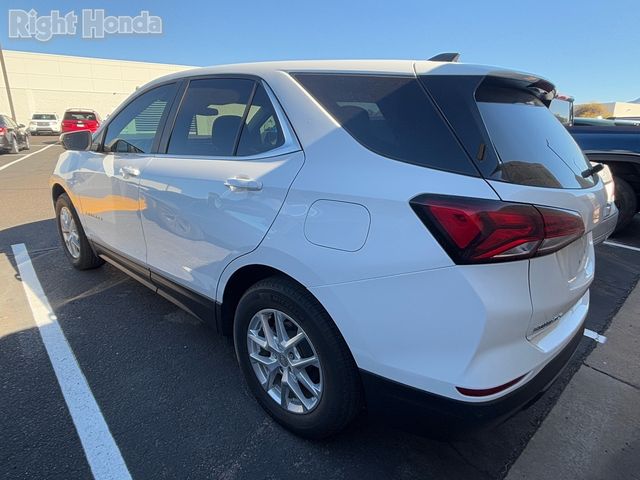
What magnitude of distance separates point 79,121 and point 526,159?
26.2 meters

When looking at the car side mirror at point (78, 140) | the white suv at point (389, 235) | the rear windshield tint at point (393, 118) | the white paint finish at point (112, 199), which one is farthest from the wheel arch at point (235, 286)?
the car side mirror at point (78, 140)

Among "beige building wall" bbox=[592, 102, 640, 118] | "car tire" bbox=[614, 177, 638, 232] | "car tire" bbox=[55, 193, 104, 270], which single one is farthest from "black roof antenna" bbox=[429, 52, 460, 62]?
"beige building wall" bbox=[592, 102, 640, 118]

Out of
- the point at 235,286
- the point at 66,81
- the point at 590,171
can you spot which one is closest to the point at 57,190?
the point at 235,286

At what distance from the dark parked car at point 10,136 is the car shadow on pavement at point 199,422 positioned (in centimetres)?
1588

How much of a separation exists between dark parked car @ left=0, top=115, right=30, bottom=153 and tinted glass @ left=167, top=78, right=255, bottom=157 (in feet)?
54.6

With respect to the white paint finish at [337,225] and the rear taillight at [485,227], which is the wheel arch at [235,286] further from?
the rear taillight at [485,227]

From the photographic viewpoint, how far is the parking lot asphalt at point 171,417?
6.44 ft

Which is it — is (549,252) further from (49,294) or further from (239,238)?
(49,294)

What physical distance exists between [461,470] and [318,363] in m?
0.85

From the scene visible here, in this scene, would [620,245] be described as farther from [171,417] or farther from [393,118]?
[171,417]

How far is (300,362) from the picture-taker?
200 centimetres

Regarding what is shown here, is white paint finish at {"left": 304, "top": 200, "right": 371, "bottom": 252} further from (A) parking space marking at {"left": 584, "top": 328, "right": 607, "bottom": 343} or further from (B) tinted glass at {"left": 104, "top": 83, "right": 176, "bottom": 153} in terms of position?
(A) parking space marking at {"left": 584, "top": 328, "right": 607, "bottom": 343}

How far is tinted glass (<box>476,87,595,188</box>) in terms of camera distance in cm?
155

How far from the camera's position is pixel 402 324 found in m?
1.56
